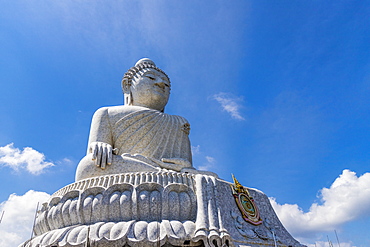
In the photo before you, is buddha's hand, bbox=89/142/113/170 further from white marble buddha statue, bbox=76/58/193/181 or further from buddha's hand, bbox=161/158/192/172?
buddha's hand, bbox=161/158/192/172

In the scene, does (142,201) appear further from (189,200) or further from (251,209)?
(251,209)

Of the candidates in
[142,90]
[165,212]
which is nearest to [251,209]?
[165,212]

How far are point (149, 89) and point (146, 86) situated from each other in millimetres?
135

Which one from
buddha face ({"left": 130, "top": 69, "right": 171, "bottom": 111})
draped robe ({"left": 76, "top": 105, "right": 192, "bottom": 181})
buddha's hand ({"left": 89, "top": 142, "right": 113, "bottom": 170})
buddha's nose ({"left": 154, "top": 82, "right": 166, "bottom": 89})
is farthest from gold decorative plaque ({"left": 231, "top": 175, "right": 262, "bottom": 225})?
buddha's nose ({"left": 154, "top": 82, "right": 166, "bottom": 89})

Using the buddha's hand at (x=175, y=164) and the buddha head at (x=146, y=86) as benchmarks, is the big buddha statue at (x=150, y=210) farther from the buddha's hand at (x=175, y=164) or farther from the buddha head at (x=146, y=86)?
the buddha head at (x=146, y=86)

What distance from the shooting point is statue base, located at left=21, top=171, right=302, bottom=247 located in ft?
15.9

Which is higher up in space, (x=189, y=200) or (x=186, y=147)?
(x=186, y=147)

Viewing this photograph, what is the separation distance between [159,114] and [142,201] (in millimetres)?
3740

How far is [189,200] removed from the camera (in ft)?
17.9

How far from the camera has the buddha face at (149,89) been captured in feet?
30.6

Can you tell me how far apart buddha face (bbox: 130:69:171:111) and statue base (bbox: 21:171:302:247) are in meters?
3.99

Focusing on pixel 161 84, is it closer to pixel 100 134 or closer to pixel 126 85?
pixel 126 85

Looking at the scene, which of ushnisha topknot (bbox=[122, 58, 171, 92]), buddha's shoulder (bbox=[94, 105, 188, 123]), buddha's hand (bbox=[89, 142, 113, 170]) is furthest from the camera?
ushnisha topknot (bbox=[122, 58, 171, 92])

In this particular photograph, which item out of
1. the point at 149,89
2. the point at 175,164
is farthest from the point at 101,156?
the point at 149,89
